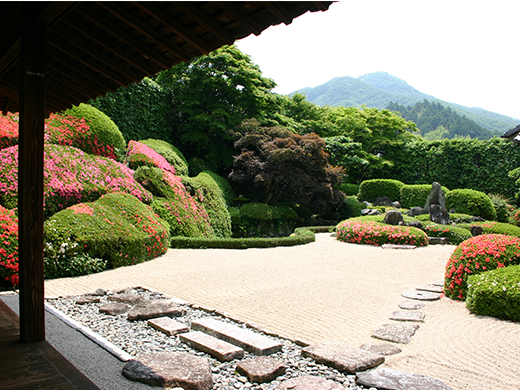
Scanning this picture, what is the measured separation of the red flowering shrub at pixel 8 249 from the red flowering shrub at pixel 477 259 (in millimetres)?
6393

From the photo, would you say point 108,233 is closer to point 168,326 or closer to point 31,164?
point 168,326

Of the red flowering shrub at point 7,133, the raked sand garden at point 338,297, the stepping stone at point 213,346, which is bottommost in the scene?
the raked sand garden at point 338,297

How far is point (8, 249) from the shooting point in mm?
5738

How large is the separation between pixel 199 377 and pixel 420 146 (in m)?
23.2

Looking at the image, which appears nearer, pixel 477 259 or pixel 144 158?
pixel 477 259

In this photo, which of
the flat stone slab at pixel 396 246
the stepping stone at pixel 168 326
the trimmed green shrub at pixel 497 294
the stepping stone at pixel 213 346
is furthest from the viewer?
the flat stone slab at pixel 396 246

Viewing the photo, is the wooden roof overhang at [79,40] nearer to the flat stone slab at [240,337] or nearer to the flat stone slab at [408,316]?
the flat stone slab at [240,337]

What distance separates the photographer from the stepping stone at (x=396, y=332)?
3.83m

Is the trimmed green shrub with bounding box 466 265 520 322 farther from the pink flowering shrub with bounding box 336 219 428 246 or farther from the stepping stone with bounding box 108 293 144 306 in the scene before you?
the pink flowering shrub with bounding box 336 219 428 246

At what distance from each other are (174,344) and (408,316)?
276 cm

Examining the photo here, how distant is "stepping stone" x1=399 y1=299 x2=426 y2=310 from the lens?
16.5 feet

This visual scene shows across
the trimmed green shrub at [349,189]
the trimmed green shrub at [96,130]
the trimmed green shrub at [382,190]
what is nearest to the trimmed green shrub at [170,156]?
the trimmed green shrub at [96,130]

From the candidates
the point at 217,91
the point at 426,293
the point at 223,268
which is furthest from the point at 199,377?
the point at 217,91

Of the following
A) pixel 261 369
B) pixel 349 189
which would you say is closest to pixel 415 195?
pixel 349 189
